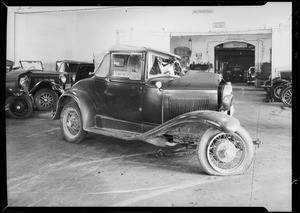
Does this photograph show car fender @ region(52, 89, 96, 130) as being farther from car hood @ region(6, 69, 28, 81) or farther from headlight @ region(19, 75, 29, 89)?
headlight @ region(19, 75, 29, 89)

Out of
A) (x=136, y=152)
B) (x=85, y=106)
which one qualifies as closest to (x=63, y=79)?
(x=85, y=106)

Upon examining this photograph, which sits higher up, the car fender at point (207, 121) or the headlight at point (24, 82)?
the headlight at point (24, 82)

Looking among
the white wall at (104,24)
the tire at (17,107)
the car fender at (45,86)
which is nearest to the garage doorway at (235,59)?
the white wall at (104,24)

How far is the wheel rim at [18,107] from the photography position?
4496 millimetres

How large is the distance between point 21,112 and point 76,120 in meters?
1.55

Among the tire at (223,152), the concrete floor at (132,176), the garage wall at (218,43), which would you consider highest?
the garage wall at (218,43)

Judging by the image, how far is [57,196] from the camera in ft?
7.22

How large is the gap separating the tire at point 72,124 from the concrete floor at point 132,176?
0.11 m

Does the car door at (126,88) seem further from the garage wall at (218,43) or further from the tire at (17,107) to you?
the tire at (17,107)

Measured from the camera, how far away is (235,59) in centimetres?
300

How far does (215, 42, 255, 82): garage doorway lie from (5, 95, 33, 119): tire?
335cm

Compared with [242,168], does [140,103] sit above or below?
above

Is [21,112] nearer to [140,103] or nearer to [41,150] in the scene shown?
[41,150]
